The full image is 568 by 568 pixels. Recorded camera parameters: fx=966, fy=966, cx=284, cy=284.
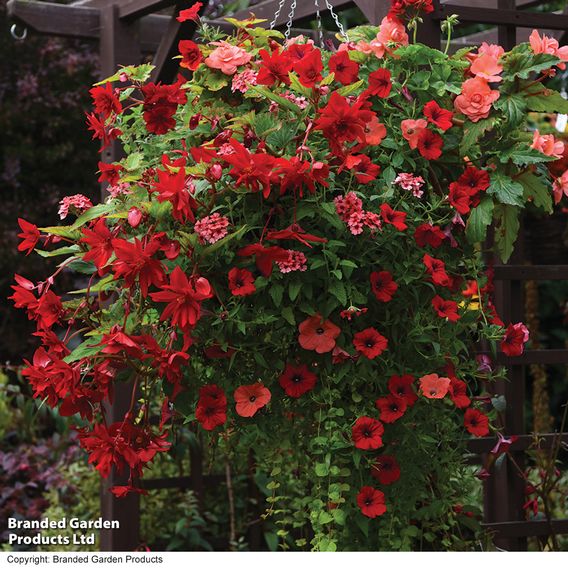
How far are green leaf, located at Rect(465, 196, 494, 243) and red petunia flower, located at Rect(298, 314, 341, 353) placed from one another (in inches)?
12.3

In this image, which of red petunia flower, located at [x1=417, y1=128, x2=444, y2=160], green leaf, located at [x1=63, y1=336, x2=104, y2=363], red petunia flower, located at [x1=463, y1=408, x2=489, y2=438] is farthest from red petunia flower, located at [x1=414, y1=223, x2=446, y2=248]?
green leaf, located at [x1=63, y1=336, x2=104, y2=363]

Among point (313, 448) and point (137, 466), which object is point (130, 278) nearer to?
point (137, 466)

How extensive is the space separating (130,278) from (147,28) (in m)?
2.14

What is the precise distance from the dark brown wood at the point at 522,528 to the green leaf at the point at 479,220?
39.6 inches

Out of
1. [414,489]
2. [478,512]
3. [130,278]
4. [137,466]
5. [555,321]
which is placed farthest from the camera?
[555,321]

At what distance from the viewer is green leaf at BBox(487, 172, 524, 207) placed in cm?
172

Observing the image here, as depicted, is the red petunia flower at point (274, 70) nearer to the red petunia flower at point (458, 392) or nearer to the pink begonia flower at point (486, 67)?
the pink begonia flower at point (486, 67)

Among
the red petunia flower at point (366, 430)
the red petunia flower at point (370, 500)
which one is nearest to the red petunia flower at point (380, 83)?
the red petunia flower at point (366, 430)

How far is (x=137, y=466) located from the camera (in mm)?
1685

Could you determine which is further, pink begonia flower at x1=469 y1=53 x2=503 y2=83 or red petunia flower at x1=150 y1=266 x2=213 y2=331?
pink begonia flower at x1=469 y1=53 x2=503 y2=83

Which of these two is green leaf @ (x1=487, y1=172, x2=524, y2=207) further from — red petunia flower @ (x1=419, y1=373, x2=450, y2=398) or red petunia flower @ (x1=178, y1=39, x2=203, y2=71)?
red petunia flower @ (x1=178, y1=39, x2=203, y2=71)

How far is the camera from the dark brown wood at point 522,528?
2.47m

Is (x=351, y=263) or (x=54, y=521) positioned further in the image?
(x=54, y=521)
